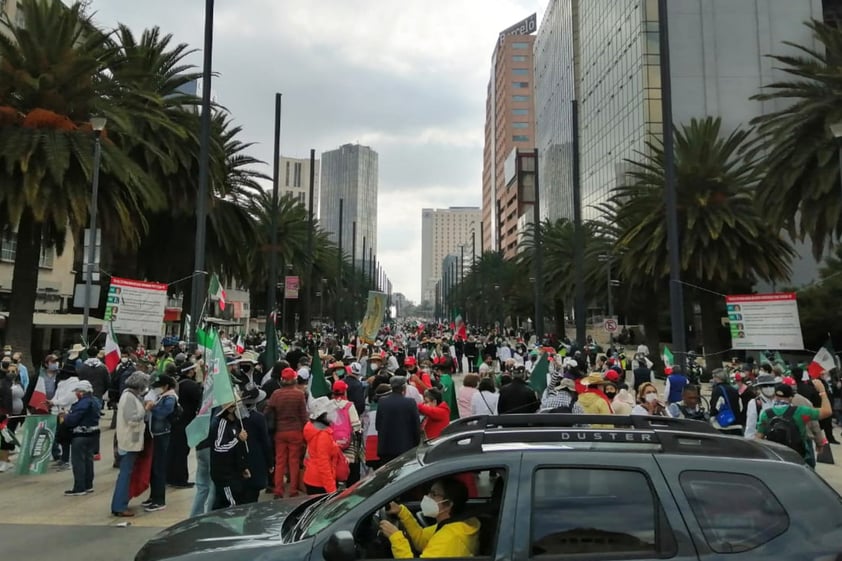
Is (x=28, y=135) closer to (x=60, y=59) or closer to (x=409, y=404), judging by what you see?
(x=60, y=59)

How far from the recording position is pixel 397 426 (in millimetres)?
7699

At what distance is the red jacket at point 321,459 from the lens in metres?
6.74

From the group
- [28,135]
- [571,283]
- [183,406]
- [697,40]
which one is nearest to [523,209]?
[697,40]

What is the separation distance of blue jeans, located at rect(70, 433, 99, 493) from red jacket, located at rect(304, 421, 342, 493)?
12.4 ft

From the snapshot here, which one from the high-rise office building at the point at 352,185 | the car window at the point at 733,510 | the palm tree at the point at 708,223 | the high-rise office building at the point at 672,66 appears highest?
the high-rise office building at the point at 352,185

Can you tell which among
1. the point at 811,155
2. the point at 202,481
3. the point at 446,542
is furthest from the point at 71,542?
the point at 811,155

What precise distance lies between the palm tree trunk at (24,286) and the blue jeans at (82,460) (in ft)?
46.4

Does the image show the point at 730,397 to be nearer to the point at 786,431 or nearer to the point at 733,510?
the point at 786,431

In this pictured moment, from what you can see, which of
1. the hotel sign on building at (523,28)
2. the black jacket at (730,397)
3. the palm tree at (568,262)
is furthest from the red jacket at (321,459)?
the hotel sign on building at (523,28)

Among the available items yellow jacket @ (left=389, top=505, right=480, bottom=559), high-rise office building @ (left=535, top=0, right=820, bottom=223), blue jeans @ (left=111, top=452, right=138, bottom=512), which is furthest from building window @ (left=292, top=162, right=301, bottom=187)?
yellow jacket @ (left=389, top=505, right=480, bottom=559)

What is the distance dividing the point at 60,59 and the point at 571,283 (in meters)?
30.3

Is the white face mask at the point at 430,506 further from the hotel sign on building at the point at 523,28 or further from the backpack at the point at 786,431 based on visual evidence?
the hotel sign on building at the point at 523,28

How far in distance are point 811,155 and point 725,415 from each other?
14.3 meters

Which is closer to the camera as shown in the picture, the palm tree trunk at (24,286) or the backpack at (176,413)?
the backpack at (176,413)
